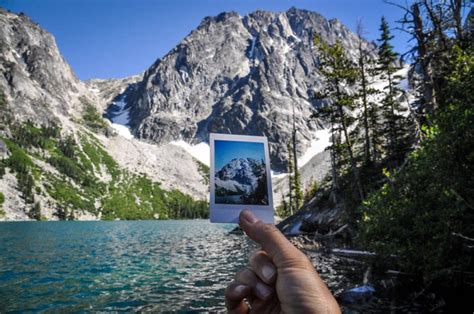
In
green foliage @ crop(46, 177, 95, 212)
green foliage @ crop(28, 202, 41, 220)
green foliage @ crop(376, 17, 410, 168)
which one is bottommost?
green foliage @ crop(28, 202, 41, 220)

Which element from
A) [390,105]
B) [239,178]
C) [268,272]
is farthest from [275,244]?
[390,105]

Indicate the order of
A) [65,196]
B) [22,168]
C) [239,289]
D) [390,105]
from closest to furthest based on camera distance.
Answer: [239,289] < [390,105] < [22,168] < [65,196]

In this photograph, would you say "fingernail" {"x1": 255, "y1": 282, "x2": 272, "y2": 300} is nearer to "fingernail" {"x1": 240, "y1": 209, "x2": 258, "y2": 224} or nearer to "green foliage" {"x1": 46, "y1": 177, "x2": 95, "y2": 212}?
"fingernail" {"x1": 240, "y1": 209, "x2": 258, "y2": 224}

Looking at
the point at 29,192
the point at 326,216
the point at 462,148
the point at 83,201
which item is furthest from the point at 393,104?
the point at 83,201

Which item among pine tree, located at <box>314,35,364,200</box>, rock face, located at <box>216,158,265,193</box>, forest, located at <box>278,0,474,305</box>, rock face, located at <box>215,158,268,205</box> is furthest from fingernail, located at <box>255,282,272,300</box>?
pine tree, located at <box>314,35,364,200</box>

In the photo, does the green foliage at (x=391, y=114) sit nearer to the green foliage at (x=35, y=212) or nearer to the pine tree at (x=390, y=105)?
the pine tree at (x=390, y=105)

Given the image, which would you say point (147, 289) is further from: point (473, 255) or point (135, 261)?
point (473, 255)

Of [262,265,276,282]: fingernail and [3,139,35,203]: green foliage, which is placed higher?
[3,139,35,203]: green foliage

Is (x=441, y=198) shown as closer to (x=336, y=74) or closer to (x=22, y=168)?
(x=336, y=74)
